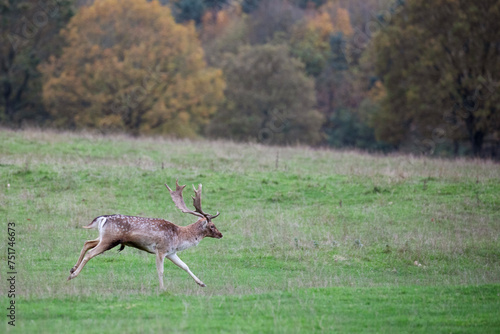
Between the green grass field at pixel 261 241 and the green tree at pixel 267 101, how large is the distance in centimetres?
1874

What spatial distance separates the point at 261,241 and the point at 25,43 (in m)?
32.7

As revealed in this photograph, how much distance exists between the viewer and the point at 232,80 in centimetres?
4709

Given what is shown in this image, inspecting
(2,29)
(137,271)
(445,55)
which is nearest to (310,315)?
A: (137,271)

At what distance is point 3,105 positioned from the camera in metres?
43.8

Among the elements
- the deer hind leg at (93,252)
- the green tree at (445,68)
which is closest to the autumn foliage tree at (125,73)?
the green tree at (445,68)

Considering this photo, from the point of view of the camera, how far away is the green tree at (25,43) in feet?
134

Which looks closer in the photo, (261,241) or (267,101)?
(261,241)

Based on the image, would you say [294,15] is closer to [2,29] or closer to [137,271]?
[2,29]

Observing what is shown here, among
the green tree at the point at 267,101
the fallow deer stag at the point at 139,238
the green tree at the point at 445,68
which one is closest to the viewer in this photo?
the fallow deer stag at the point at 139,238

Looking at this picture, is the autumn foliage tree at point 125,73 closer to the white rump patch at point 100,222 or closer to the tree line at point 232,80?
the tree line at point 232,80

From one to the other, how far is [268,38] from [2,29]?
29126 millimetres

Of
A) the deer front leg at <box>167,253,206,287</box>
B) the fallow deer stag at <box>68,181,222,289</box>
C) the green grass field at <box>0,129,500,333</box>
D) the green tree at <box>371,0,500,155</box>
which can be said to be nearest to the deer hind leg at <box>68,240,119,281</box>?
the fallow deer stag at <box>68,181,222,289</box>

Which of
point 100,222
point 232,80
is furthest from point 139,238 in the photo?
point 232,80

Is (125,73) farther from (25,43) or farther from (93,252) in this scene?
(93,252)
